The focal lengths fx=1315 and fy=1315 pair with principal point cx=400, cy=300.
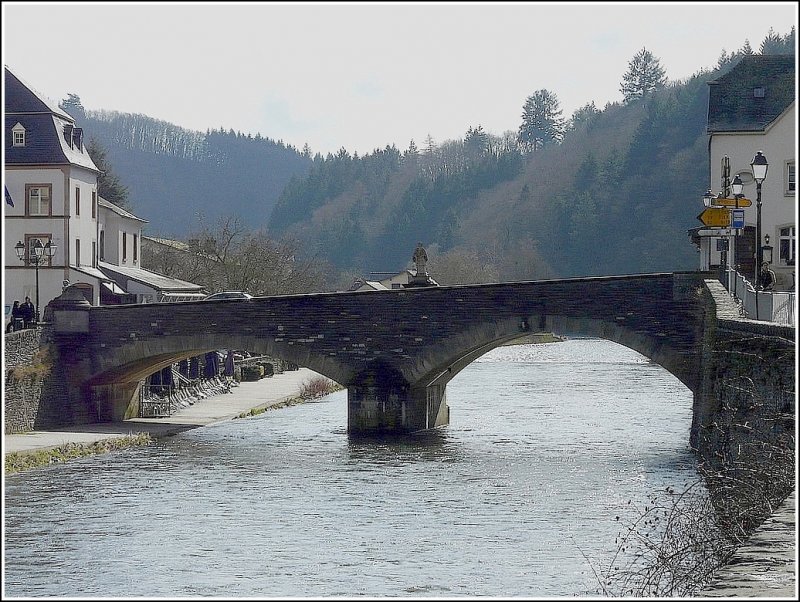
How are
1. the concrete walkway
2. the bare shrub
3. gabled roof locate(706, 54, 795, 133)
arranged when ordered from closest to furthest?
1. the concrete walkway
2. gabled roof locate(706, 54, 795, 133)
3. the bare shrub

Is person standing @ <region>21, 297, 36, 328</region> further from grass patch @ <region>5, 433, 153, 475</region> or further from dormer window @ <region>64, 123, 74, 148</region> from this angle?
dormer window @ <region>64, 123, 74, 148</region>

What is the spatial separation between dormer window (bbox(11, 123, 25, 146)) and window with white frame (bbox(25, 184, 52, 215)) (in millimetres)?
1682

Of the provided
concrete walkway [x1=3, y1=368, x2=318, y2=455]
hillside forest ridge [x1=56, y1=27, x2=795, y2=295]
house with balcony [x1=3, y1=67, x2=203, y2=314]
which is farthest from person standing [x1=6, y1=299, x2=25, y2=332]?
hillside forest ridge [x1=56, y1=27, x2=795, y2=295]

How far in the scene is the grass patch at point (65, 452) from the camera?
29500 mm

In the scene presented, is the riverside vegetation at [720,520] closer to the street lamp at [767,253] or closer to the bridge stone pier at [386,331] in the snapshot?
the bridge stone pier at [386,331]

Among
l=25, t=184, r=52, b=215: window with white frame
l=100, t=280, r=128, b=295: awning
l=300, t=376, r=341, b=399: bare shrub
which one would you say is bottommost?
l=300, t=376, r=341, b=399: bare shrub

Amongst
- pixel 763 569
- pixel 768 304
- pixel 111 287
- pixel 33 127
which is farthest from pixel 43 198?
pixel 763 569

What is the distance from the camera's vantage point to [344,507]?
81.1 feet

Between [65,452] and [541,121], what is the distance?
5996 inches

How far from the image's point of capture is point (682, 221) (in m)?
136

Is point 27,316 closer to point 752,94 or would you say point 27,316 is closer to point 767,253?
point 767,253

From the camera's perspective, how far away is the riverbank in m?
31.0

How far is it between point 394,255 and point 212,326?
12991 centimetres

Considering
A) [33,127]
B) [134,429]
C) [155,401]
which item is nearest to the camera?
[134,429]
